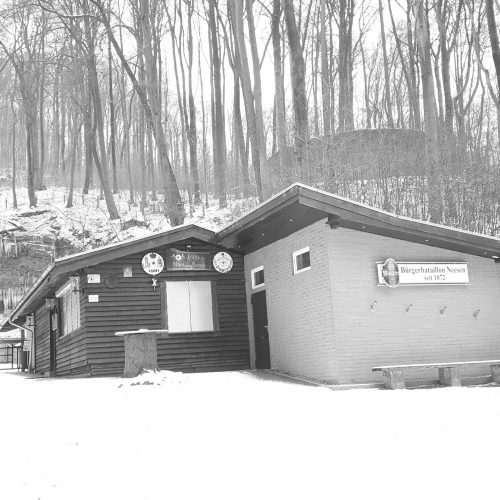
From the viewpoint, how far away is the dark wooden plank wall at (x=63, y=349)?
13.7 m

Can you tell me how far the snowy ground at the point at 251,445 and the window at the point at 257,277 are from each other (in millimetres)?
4194

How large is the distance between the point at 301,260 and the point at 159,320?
11.1 ft

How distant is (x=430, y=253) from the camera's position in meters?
12.3

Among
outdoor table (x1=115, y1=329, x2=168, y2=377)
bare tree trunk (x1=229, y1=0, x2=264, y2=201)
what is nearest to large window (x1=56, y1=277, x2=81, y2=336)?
outdoor table (x1=115, y1=329, x2=168, y2=377)

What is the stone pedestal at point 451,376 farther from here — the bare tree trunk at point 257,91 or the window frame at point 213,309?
the bare tree trunk at point 257,91

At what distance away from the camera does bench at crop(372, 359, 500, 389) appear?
10.6 meters

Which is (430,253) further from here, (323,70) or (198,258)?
(323,70)

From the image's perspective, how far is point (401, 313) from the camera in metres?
11.7

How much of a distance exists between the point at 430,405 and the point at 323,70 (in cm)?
1600

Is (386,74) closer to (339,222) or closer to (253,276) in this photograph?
(253,276)

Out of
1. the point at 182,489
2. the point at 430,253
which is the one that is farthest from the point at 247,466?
the point at 430,253

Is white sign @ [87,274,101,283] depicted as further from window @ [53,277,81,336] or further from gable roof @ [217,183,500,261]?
gable roof @ [217,183,500,261]

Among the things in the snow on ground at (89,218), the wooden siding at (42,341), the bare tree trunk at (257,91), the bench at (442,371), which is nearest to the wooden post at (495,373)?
the bench at (442,371)

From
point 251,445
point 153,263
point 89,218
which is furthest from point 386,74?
point 251,445
